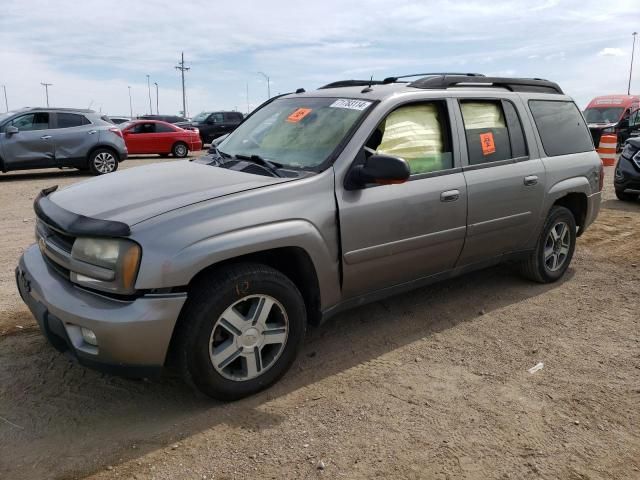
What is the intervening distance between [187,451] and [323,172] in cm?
170

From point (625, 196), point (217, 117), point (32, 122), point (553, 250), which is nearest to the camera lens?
point (553, 250)

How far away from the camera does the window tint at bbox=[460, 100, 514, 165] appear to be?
4035 millimetres

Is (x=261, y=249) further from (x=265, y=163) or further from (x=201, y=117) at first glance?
(x=201, y=117)

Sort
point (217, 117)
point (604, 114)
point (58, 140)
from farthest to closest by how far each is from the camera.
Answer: point (217, 117) → point (604, 114) → point (58, 140)

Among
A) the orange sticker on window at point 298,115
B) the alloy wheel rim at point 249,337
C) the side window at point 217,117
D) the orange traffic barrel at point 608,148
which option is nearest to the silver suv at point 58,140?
the orange sticker on window at point 298,115

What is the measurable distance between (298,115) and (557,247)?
280 centimetres

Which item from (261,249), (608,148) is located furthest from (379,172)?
(608,148)

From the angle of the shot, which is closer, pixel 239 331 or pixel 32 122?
pixel 239 331

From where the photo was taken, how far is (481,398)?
3092mm

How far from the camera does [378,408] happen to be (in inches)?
118

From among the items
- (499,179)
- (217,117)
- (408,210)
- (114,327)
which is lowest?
(114,327)

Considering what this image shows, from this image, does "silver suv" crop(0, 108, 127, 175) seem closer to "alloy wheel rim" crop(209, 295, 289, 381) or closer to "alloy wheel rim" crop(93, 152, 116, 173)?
"alloy wheel rim" crop(93, 152, 116, 173)

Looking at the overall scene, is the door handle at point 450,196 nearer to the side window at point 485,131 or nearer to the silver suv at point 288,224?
the silver suv at point 288,224

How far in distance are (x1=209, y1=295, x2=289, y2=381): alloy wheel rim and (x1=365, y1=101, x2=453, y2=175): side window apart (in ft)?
4.05
